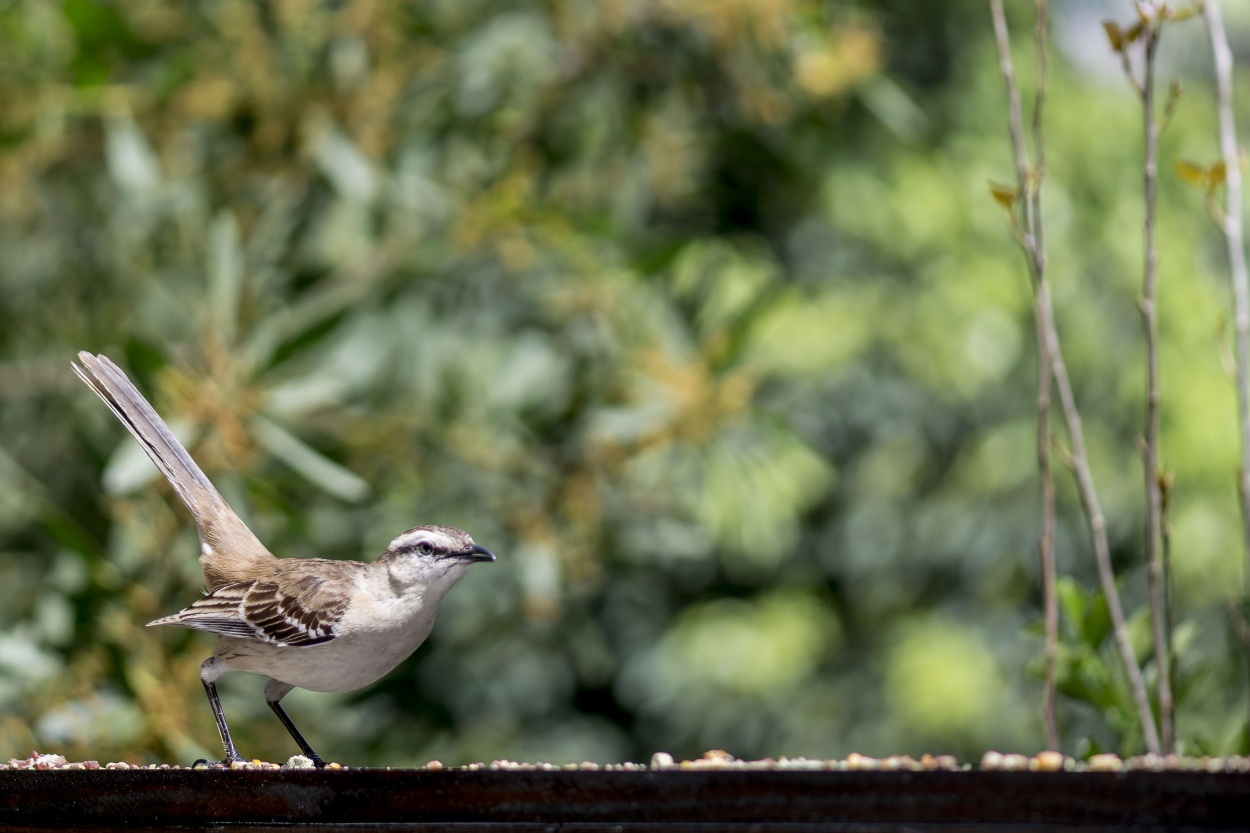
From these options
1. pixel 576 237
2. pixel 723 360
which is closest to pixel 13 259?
pixel 576 237

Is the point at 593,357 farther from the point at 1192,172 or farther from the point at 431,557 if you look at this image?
the point at 1192,172

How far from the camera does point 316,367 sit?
467 centimetres

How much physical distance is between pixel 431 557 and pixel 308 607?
0.76 ft

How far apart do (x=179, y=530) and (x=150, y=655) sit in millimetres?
385

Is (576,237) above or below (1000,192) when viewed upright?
below

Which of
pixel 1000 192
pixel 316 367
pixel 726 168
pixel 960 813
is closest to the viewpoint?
pixel 960 813

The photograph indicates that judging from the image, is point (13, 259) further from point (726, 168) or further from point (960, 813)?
point (960, 813)

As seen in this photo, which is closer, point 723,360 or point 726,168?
point 723,360

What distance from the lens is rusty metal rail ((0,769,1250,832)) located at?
1.38 meters

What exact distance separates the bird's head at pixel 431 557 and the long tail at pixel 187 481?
15.0 inches

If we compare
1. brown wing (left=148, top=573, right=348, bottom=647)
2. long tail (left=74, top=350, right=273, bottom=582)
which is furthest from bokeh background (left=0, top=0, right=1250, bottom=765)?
brown wing (left=148, top=573, right=348, bottom=647)

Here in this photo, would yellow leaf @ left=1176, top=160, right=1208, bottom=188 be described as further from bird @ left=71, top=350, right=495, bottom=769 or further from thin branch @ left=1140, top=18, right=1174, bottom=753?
bird @ left=71, top=350, right=495, bottom=769

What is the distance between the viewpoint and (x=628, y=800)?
1508mm

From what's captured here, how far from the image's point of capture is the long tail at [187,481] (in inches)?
107
